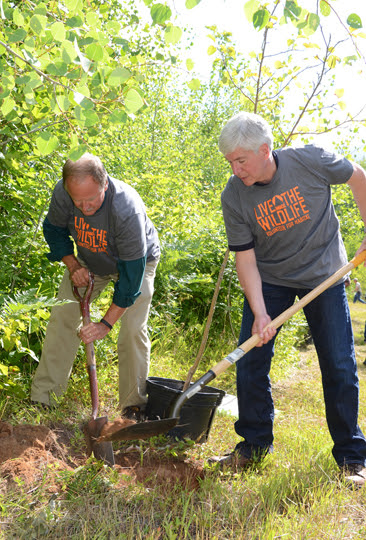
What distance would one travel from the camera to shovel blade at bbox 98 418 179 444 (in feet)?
8.42

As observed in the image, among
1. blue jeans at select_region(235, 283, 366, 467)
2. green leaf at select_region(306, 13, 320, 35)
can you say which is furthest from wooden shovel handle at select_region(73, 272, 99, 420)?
green leaf at select_region(306, 13, 320, 35)

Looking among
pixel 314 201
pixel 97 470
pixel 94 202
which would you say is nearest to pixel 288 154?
pixel 314 201

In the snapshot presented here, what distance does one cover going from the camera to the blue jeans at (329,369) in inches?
113

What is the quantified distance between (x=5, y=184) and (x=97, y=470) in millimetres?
2155

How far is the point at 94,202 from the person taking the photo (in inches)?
118

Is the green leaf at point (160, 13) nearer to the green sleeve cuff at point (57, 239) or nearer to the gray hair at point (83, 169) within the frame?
the gray hair at point (83, 169)

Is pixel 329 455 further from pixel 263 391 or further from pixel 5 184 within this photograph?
pixel 5 184

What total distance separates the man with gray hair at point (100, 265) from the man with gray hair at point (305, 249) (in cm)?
63

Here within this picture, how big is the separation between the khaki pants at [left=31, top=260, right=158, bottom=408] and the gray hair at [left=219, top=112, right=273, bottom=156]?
1.24 metres

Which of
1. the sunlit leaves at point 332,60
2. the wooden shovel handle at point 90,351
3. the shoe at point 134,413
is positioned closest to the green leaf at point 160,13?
the sunlit leaves at point 332,60

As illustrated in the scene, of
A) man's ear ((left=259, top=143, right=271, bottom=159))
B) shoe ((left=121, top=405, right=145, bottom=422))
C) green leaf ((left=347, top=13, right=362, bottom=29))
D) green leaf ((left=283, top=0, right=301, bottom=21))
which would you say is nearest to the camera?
green leaf ((left=283, top=0, right=301, bottom=21))

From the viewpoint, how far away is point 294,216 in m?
2.86

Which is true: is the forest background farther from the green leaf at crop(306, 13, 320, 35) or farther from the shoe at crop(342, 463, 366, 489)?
the shoe at crop(342, 463, 366, 489)

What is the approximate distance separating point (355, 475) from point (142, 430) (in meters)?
1.24
